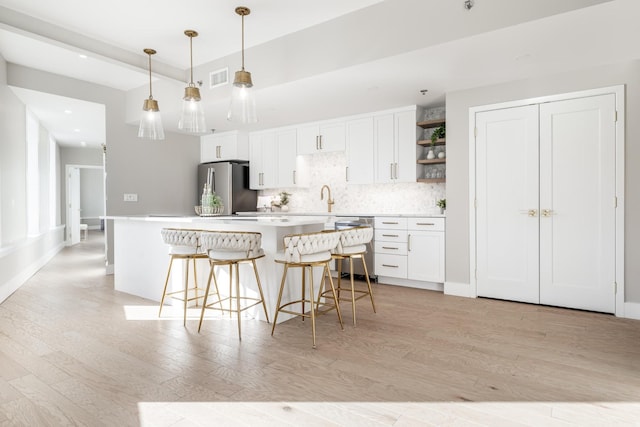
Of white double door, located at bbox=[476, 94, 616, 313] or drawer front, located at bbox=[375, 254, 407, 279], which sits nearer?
white double door, located at bbox=[476, 94, 616, 313]

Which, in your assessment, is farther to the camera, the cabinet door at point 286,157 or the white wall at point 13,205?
the cabinet door at point 286,157

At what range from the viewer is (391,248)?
479 centimetres

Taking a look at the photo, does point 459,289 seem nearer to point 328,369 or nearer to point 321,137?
point 328,369

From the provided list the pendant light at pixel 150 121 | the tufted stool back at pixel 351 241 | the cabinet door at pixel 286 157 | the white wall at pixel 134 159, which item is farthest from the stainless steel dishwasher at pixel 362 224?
the white wall at pixel 134 159

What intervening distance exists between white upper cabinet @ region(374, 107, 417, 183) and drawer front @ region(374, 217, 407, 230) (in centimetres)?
56

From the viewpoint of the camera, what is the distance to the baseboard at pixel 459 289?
167 inches

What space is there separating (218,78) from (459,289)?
381cm

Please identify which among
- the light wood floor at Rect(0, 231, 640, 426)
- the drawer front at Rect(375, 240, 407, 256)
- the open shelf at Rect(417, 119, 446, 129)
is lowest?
the light wood floor at Rect(0, 231, 640, 426)

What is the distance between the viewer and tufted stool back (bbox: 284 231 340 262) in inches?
108

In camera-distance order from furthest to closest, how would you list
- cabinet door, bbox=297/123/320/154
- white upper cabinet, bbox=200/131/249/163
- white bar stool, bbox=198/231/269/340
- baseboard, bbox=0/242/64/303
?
white upper cabinet, bbox=200/131/249/163 → cabinet door, bbox=297/123/320/154 → baseboard, bbox=0/242/64/303 → white bar stool, bbox=198/231/269/340

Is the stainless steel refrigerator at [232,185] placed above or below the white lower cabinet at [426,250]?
above

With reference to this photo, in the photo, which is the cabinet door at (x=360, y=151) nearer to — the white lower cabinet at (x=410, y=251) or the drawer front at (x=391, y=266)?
the white lower cabinet at (x=410, y=251)

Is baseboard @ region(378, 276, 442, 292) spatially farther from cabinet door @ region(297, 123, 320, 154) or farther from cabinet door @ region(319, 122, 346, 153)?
cabinet door @ region(297, 123, 320, 154)

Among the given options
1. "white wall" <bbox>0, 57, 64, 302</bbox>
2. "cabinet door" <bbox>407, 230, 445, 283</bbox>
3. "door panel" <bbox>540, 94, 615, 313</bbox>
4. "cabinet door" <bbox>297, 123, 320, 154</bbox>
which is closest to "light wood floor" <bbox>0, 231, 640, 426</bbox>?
"door panel" <bbox>540, 94, 615, 313</bbox>
